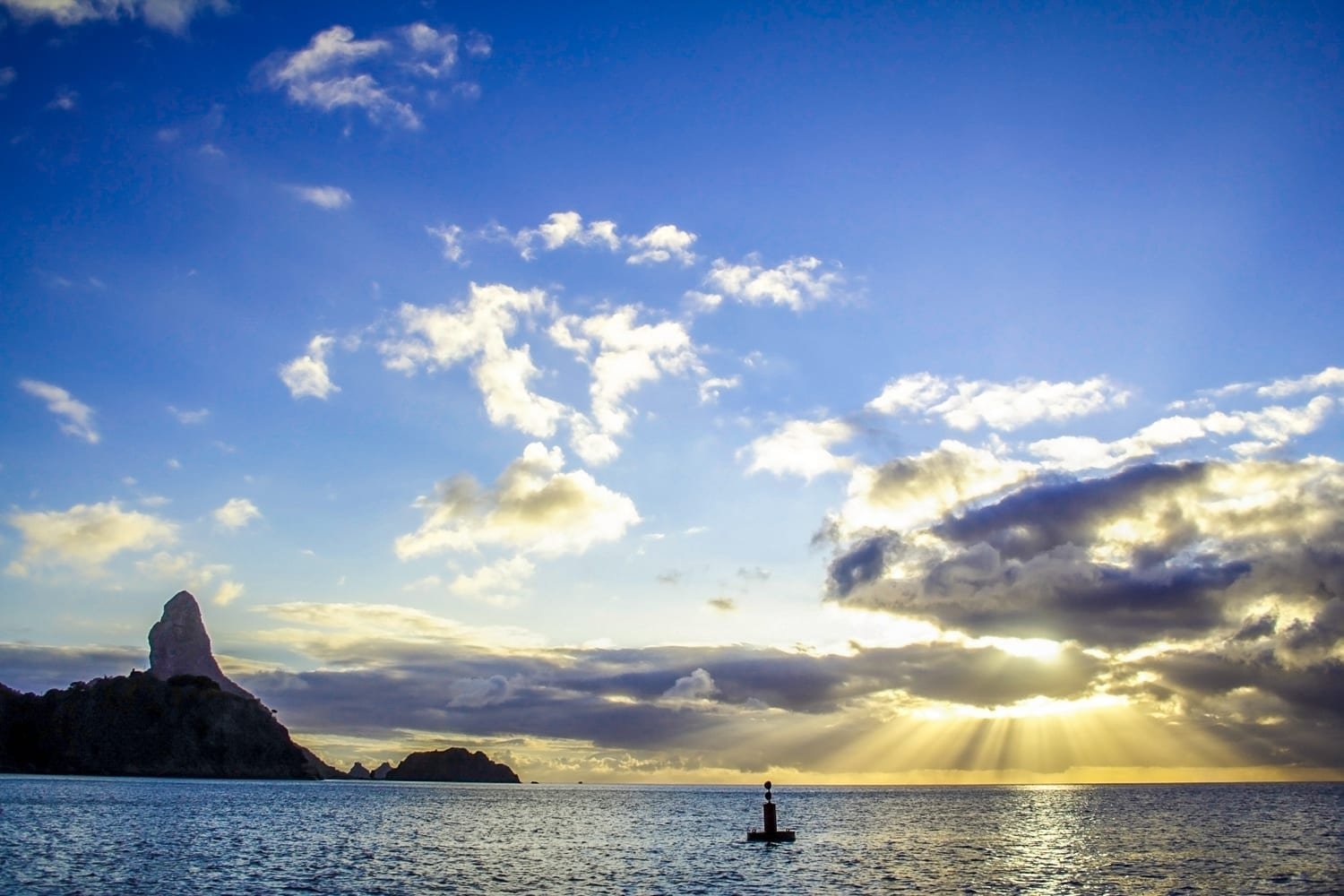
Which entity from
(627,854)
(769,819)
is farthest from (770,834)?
(627,854)

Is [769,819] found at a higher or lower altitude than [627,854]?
higher

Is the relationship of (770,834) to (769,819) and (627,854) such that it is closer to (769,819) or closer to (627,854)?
(769,819)

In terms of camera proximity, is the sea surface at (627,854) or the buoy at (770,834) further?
the buoy at (770,834)

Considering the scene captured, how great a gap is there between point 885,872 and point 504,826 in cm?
6963

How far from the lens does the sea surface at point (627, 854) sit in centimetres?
5750

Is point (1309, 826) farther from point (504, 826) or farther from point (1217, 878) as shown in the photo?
point (504, 826)

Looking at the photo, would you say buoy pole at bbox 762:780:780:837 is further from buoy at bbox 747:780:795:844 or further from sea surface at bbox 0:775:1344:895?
sea surface at bbox 0:775:1344:895

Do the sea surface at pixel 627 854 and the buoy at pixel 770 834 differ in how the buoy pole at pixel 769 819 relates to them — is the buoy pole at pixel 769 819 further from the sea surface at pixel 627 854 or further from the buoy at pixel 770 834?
the sea surface at pixel 627 854

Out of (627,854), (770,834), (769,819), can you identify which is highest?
(769,819)

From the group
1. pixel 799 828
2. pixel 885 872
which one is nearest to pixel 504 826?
pixel 799 828

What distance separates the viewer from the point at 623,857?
7631 cm

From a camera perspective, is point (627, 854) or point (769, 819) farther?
point (769, 819)

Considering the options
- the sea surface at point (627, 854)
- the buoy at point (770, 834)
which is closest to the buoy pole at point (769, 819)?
the buoy at point (770, 834)

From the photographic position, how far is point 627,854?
79812mm
